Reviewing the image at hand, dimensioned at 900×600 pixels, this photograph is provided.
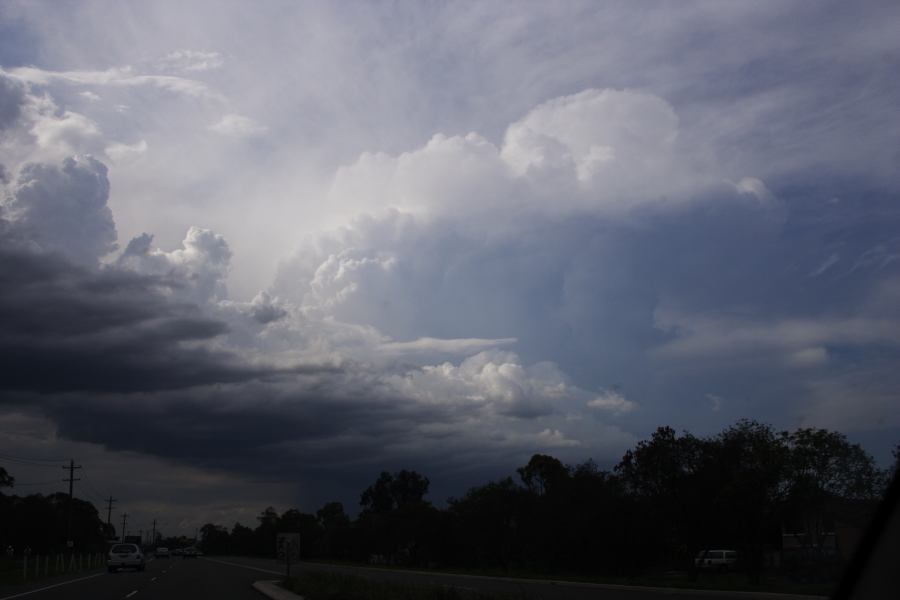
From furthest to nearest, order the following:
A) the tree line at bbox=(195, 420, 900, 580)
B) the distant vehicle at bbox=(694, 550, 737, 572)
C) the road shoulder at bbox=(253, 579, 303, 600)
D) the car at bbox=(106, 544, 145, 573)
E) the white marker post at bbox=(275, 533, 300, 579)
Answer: the distant vehicle at bbox=(694, 550, 737, 572)
the car at bbox=(106, 544, 145, 573)
the tree line at bbox=(195, 420, 900, 580)
the white marker post at bbox=(275, 533, 300, 579)
the road shoulder at bbox=(253, 579, 303, 600)

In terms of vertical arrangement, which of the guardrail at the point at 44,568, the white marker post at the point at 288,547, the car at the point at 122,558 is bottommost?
the guardrail at the point at 44,568

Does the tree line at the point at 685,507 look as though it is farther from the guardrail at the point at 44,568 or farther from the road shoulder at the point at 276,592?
the guardrail at the point at 44,568

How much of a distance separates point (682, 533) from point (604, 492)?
12124 millimetres

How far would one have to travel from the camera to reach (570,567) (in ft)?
207

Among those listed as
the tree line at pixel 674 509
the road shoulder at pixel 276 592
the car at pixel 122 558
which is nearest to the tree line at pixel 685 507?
the tree line at pixel 674 509

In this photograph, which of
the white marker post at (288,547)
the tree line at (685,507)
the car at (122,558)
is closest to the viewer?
the white marker post at (288,547)

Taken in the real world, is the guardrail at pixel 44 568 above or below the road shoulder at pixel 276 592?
below

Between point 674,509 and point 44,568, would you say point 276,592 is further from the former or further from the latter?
point 44,568

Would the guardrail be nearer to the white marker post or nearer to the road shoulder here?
the road shoulder

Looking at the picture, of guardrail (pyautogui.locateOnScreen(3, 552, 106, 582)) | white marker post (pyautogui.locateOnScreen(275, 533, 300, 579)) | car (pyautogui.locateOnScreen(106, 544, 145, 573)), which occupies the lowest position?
guardrail (pyautogui.locateOnScreen(3, 552, 106, 582))

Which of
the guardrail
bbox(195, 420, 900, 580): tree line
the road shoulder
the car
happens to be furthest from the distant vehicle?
the guardrail

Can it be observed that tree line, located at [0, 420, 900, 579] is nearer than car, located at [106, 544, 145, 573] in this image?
Yes

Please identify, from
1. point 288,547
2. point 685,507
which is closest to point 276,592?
point 288,547

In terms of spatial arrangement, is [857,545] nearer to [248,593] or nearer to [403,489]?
[248,593]
